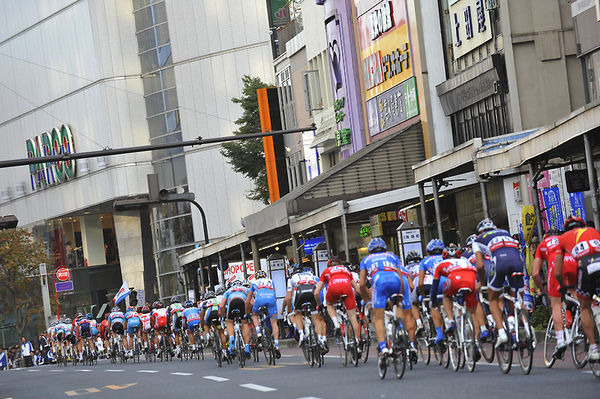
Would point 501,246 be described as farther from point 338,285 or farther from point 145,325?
point 145,325

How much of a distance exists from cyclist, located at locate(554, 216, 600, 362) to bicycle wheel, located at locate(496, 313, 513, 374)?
1.31 meters

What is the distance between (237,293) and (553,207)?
8892 mm

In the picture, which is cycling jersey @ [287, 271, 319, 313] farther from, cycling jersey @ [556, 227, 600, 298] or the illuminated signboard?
the illuminated signboard

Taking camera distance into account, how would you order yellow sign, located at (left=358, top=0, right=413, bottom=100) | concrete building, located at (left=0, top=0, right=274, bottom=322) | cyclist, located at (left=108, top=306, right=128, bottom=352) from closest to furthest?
cyclist, located at (left=108, top=306, right=128, bottom=352), yellow sign, located at (left=358, top=0, right=413, bottom=100), concrete building, located at (left=0, top=0, right=274, bottom=322)

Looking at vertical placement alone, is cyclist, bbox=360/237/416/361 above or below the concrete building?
below

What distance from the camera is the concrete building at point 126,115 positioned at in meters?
83.4

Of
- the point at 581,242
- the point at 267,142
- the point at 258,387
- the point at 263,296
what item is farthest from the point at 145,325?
the point at 581,242

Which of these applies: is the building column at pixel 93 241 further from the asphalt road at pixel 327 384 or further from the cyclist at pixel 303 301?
the cyclist at pixel 303 301

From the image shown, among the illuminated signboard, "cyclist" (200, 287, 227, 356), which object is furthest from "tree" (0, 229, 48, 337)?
"cyclist" (200, 287, 227, 356)

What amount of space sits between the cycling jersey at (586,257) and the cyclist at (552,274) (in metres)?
0.54

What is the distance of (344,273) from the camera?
22016 mm

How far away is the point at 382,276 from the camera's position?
18.6 metres

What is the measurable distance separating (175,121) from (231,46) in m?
5.69

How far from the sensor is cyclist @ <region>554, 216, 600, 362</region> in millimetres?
14320
